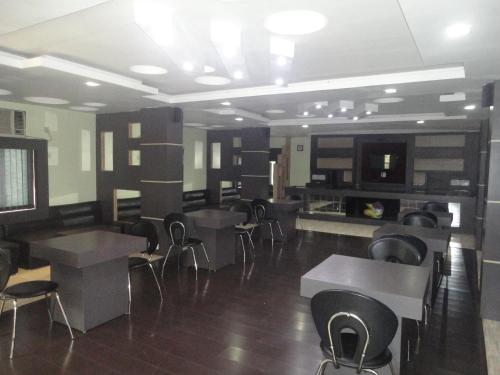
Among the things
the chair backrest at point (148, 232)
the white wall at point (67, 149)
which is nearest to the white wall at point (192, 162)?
the white wall at point (67, 149)

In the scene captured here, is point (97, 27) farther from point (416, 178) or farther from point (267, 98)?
point (416, 178)

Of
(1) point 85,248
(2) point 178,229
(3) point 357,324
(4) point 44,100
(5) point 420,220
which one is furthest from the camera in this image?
(4) point 44,100

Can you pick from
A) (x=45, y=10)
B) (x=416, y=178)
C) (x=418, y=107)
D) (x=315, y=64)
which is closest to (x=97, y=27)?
(x=45, y=10)

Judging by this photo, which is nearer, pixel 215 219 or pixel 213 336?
pixel 213 336

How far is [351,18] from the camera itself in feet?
8.04

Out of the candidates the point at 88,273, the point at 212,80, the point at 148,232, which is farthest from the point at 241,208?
the point at 88,273

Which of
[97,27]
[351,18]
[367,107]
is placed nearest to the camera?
[351,18]

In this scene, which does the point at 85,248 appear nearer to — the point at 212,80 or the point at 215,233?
the point at 215,233

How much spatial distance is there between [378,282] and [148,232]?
2.85 metres

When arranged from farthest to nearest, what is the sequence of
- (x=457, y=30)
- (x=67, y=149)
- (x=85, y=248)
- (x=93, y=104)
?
(x=67, y=149), (x=93, y=104), (x=85, y=248), (x=457, y=30)

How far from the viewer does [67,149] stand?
6703mm

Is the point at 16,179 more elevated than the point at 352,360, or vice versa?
the point at 16,179

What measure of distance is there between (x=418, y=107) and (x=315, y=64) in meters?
3.39

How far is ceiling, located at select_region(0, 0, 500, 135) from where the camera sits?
2.30m
